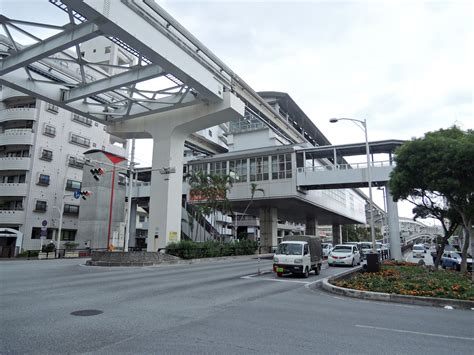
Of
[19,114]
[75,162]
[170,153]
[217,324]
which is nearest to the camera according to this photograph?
[217,324]

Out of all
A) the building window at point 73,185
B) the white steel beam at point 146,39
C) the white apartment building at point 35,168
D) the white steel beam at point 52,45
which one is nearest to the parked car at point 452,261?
the white steel beam at point 146,39

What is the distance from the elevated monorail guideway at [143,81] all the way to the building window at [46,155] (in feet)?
55.0

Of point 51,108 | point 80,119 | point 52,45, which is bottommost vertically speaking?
point 52,45

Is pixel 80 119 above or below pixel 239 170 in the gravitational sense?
above

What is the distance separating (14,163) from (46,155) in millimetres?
3754

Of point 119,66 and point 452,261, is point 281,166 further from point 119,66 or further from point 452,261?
point 119,66

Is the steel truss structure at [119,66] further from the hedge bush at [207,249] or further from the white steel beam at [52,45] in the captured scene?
the hedge bush at [207,249]

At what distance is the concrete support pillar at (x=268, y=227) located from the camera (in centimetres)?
4598

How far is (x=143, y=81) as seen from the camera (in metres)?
22.8

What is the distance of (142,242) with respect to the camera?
73.2m

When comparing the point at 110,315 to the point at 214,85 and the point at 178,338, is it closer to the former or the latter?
the point at 178,338

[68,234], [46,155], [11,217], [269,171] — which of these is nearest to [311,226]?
[269,171]

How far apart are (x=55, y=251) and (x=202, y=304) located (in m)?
31.3

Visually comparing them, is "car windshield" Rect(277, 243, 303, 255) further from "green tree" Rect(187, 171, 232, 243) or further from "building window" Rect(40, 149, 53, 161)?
"building window" Rect(40, 149, 53, 161)
